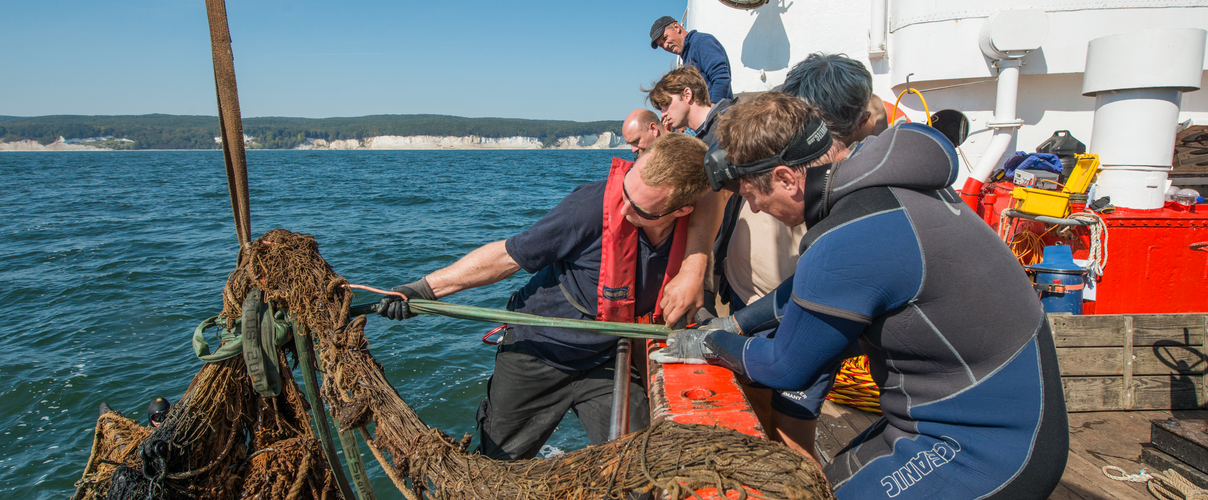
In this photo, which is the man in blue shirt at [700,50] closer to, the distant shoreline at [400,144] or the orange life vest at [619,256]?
the orange life vest at [619,256]

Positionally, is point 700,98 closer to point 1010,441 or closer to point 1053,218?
point 1053,218

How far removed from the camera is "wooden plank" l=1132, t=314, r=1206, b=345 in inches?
138

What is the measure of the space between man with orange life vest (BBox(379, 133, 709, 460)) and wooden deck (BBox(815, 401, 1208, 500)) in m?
1.27

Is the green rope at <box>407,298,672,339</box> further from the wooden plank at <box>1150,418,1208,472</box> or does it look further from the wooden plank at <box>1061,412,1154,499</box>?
the wooden plank at <box>1150,418,1208,472</box>

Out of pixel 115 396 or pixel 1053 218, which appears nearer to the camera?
pixel 1053 218

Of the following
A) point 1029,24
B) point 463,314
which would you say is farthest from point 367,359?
point 1029,24

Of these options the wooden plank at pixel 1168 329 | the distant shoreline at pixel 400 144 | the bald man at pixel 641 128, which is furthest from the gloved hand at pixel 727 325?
the distant shoreline at pixel 400 144

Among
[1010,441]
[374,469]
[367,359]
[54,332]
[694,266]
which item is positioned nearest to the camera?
[1010,441]

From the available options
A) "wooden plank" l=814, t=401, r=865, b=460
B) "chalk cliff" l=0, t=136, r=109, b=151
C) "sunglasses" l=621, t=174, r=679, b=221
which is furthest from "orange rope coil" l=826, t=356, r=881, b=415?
"chalk cliff" l=0, t=136, r=109, b=151

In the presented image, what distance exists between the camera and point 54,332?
875 centimetres

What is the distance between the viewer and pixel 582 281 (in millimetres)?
2713

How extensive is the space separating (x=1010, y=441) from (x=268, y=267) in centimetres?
234

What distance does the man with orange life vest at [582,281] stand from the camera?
239cm

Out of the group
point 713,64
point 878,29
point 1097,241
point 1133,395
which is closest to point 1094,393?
point 1133,395
